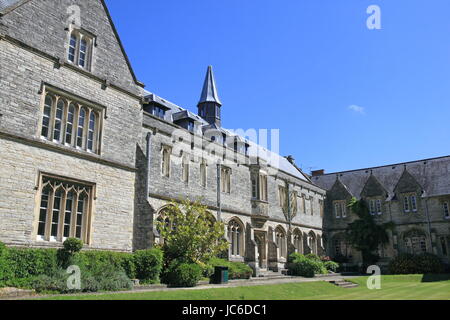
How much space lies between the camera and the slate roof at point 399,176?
34688mm

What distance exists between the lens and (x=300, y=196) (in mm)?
35062

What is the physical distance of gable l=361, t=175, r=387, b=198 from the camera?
124ft

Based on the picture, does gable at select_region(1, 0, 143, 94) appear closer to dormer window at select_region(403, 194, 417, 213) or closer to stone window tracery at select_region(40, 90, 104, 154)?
stone window tracery at select_region(40, 90, 104, 154)

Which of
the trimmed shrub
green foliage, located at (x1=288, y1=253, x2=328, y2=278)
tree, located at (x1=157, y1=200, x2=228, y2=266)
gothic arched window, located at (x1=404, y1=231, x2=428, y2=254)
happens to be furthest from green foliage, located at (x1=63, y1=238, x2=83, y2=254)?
gothic arched window, located at (x1=404, y1=231, x2=428, y2=254)

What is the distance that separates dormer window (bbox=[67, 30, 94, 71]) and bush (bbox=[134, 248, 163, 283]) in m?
8.05

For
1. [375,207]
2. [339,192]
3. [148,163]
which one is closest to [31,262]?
[148,163]

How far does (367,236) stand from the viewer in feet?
114

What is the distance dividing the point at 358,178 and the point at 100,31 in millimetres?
32089

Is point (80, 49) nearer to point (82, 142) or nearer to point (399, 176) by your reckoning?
point (82, 142)

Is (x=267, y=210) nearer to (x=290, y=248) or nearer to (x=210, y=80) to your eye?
(x=290, y=248)

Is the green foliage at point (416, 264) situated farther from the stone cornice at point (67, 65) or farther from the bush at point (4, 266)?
the bush at point (4, 266)

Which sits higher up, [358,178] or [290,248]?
[358,178]

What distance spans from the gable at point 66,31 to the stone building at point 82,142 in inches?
1.7
